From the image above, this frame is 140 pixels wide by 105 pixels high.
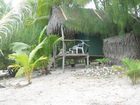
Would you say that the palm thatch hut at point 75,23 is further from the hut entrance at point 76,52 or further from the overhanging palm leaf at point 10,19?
the overhanging palm leaf at point 10,19

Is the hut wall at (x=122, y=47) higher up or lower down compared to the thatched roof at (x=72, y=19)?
lower down

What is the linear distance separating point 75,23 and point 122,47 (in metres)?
2.47

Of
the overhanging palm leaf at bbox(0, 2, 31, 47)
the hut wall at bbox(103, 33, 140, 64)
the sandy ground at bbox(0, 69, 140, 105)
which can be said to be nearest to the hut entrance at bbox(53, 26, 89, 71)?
the hut wall at bbox(103, 33, 140, 64)

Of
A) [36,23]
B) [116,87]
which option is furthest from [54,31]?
[116,87]

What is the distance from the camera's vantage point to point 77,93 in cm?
1070

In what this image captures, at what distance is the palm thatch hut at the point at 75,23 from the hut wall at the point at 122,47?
1186 mm

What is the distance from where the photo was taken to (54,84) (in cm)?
1297

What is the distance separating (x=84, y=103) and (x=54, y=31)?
953 cm

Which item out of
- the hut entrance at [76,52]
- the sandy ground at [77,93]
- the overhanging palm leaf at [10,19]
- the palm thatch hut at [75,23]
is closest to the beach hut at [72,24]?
the palm thatch hut at [75,23]

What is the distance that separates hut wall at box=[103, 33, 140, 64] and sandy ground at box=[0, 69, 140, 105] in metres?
3.47

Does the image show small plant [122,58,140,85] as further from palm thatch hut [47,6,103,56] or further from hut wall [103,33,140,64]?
palm thatch hut [47,6,103,56]

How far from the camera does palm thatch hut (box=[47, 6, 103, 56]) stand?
1697 cm

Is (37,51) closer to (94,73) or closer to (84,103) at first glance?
(94,73)

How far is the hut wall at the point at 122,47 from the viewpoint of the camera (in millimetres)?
16156
